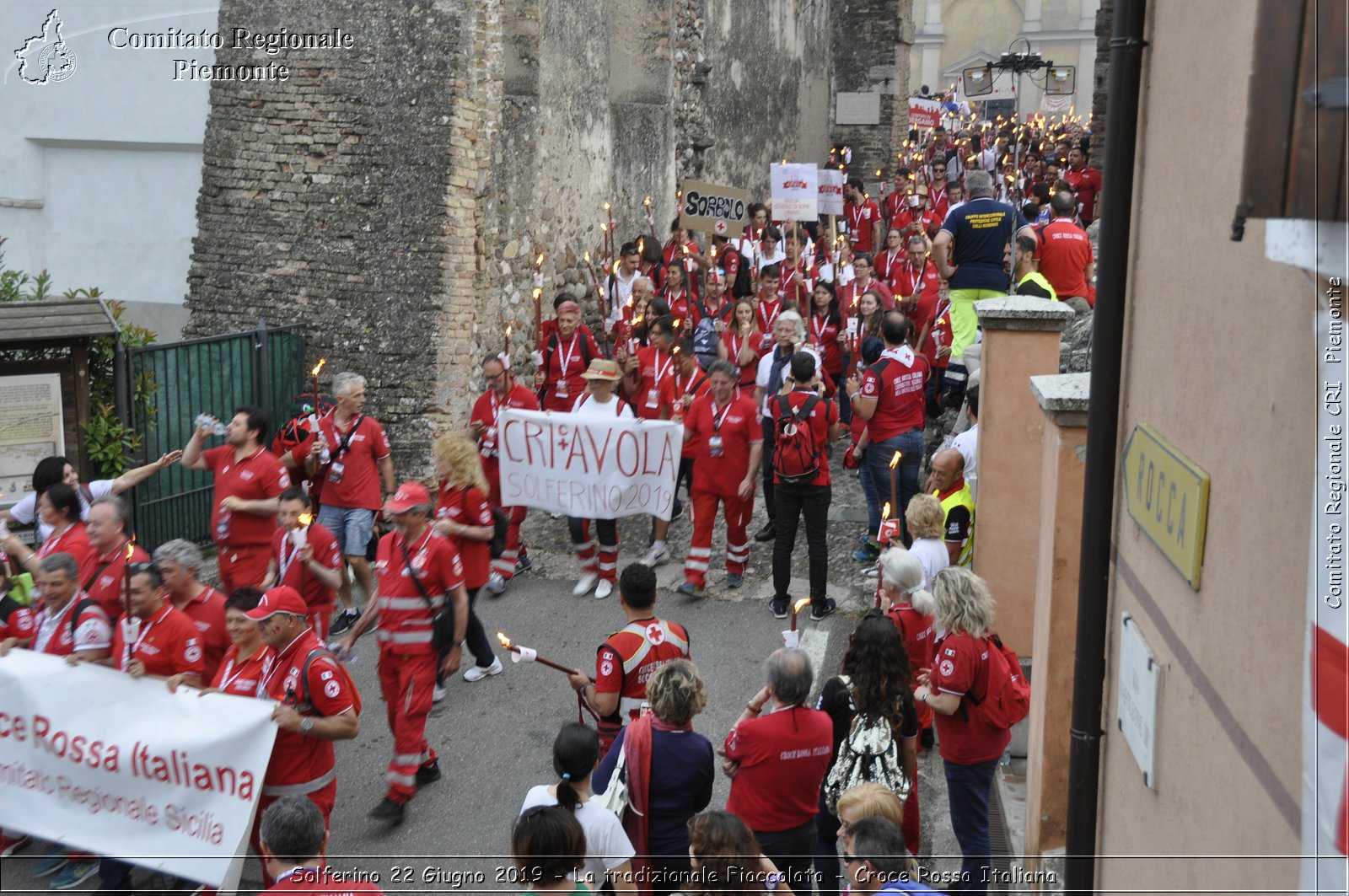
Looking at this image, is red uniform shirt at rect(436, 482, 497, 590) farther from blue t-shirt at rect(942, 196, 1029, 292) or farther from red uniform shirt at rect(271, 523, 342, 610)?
blue t-shirt at rect(942, 196, 1029, 292)

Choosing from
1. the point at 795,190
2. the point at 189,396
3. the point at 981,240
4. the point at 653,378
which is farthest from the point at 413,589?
the point at 795,190

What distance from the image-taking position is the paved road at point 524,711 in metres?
6.89

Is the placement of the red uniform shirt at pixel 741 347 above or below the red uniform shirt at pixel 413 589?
above

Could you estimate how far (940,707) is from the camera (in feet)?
19.0

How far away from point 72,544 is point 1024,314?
6000 millimetres

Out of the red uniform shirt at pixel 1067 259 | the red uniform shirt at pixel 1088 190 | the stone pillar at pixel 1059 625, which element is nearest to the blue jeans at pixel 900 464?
the red uniform shirt at pixel 1067 259

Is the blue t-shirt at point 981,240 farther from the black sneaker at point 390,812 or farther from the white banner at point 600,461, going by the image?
the black sneaker at point 390,812

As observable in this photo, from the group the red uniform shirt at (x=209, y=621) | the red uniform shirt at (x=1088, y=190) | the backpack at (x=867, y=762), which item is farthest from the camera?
the red uniform shirt at (x=1088, y=190)

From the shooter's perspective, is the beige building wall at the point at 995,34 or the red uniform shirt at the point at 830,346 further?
the beige building wall at the point at 995,34

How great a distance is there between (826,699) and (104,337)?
745 centimetres

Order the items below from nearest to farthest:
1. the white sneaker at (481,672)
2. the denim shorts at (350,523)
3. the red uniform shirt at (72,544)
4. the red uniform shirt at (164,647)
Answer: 1. the red uniform shirt at (164,647)
2. the red uniform shirt at (72,544)
3. the white sneaker at (481,672)
4. the denim shorts at (350,523)

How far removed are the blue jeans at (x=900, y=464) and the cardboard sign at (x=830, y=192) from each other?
27.0ft

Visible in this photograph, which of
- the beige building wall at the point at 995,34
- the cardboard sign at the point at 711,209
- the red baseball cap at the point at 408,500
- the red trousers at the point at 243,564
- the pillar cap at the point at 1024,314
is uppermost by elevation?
the beige building wall at the point at 995,34

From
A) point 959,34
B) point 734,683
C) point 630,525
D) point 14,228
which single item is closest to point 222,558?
point 734,683
